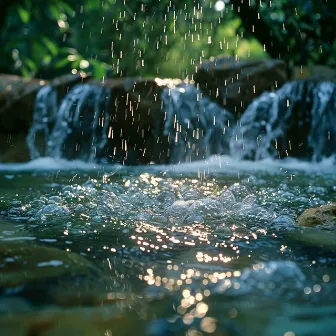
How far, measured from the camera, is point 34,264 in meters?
2.41

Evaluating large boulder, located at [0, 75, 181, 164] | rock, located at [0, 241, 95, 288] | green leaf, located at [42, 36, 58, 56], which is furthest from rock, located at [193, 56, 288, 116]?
rock, located at [0, 241, 95, 288]

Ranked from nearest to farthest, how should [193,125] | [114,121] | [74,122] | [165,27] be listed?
[114,121] < [193,125] < [74,122] < [165,27]

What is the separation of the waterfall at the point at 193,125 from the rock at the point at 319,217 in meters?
5.36

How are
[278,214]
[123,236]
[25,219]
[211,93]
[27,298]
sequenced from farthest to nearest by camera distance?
[211,93] → [278,214] → [25,219] → [123,236] → [27,298]

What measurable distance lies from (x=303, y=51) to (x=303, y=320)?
9.66 m

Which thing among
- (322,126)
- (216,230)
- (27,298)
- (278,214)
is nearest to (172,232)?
(216,230)

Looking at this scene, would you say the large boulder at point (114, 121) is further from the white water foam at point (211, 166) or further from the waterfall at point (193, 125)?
the white water foam at point (211, 166)

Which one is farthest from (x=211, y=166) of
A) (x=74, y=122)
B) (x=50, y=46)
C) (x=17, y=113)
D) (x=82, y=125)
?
(x=50, y=46)

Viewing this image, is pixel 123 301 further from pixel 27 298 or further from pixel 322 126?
pixel 322 126

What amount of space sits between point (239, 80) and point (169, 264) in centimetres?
737

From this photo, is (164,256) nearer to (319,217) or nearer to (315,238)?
(315,238)

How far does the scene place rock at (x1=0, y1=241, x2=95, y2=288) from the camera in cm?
223

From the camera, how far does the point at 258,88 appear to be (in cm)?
936

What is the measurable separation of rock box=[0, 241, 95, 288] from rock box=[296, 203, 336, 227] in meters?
1.57
